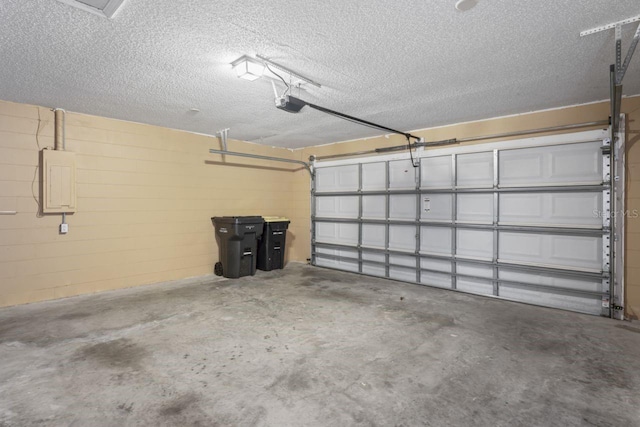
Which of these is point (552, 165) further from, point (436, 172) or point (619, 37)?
point (619, 37)

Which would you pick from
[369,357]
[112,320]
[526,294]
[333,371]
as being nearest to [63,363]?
[112,320]

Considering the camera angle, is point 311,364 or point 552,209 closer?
point 311,364

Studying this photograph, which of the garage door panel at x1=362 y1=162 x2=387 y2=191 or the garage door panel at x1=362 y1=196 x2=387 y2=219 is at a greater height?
the garage door panel at x1=362 y1=162 x2=387 y2=191

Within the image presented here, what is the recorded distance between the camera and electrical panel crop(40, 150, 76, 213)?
422cm

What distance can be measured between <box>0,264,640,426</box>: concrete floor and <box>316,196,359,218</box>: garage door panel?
2.45m

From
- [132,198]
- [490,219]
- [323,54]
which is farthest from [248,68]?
[490,219]

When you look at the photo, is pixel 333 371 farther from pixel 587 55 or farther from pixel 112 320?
pixel 587 55

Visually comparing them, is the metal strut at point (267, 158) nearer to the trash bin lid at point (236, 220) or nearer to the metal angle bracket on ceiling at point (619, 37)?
the trash bin lid at point (236, 220)

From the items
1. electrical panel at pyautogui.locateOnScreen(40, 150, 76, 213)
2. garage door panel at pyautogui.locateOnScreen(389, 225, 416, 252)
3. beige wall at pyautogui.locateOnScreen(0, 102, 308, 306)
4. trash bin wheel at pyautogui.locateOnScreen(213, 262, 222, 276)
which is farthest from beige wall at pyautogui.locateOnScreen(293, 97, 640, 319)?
electrical panel at pyautogui.locateOnScreen(40, 150, 76, 213)

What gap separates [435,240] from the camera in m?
5.32

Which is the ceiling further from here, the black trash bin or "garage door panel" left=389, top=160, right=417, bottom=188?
the black trash bin

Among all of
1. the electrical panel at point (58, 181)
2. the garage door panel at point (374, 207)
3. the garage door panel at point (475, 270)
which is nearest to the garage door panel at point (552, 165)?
the garage door panel at point (475, 270)

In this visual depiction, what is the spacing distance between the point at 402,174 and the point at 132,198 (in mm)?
4579

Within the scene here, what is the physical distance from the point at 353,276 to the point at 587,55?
178 inches
